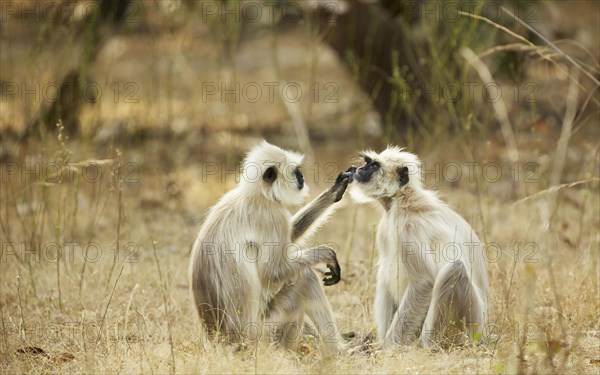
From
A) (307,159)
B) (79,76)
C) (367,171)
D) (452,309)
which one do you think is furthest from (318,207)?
(79,76)

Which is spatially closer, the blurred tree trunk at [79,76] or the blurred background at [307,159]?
the blurred background at [307,159]

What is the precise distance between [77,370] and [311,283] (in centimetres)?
133

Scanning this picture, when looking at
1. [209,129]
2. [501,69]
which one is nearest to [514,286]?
[501,69]

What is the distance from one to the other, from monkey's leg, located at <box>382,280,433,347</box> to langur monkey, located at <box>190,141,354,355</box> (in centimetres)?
33

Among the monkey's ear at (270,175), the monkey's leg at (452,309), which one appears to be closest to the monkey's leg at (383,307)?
the monkey's leg at (452,309)

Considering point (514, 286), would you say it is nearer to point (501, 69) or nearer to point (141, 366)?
point (141, 366)

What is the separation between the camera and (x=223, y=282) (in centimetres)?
463

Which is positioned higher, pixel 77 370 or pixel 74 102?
pixel 74 102

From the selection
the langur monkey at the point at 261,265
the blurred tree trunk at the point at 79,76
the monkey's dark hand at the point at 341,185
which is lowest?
the langur monkey at the point at 261,265

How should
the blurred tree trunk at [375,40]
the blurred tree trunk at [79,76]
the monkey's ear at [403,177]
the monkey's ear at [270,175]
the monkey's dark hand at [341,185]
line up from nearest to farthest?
the monkey's ear at [270,175], the monkey's ear at [403,177], the monkey's dark hand at [341,185], the blurred tree trunk at [79,76], the blurred tree trunk at [375,40]

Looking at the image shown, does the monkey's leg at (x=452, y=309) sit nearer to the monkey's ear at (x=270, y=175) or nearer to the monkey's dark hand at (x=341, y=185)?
the monkey's dark hand at (x=341, y=185)

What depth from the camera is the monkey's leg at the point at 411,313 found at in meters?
4.79

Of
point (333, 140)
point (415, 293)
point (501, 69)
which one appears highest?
point (501, 69)

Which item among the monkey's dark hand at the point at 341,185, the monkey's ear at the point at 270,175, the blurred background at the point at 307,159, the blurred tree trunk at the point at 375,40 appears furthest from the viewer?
the blurred tree trunk at the point at 375,40
